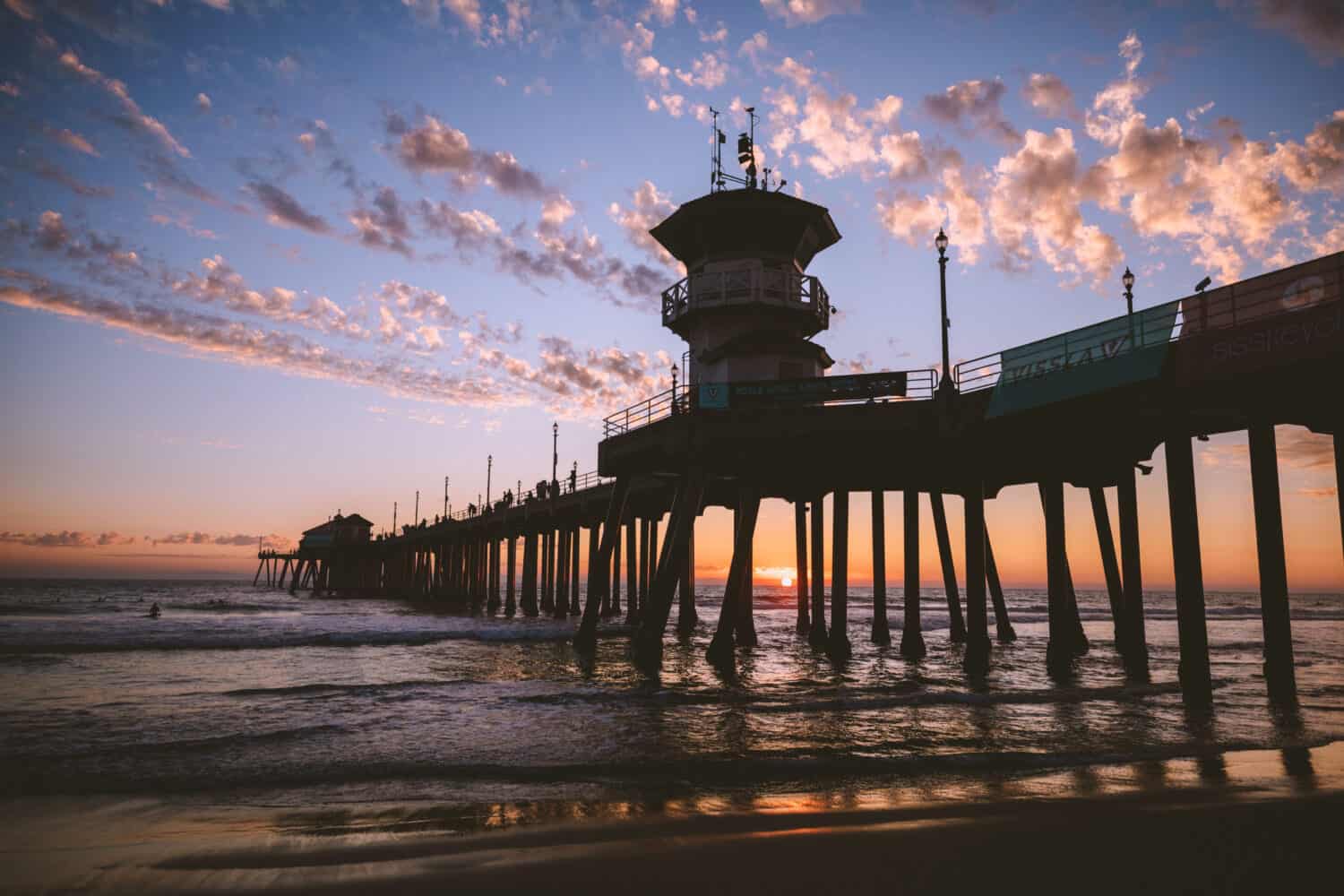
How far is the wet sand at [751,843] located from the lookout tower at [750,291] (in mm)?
18704

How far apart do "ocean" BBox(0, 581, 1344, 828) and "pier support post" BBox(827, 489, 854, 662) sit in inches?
36.5

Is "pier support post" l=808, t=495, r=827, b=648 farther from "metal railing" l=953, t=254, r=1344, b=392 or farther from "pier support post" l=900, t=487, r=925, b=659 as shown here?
"metal railing" l=953, t=254, r=1344, b=392

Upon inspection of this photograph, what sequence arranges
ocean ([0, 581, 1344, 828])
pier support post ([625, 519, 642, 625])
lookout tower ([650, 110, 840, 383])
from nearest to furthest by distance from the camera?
ocean ([0, 581, 1344, 828]) < lookout tower ([650, 110, 840, 383]) < pier support post ([625, 519, 642, 625])

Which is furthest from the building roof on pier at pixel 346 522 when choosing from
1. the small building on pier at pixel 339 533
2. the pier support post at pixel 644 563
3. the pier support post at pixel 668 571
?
the pier support post at pixel 668 571

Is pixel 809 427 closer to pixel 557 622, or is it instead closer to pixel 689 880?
pixel 689 880

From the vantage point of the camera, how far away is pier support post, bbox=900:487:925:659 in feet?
76.4

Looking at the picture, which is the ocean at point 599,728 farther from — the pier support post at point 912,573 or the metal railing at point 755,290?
the metal railing at point 755,290

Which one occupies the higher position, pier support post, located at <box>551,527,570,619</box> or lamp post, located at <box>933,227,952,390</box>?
lamp post, located at <box>933,227,952,390</box>

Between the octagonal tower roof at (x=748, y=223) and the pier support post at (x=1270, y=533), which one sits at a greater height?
the octagonal tower roof at (x=748, y=223)

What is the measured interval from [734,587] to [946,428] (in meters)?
6.90

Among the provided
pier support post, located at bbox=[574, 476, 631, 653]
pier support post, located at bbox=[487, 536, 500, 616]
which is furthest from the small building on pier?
pier support post, located at bbox=[574, 476, 631, 653]

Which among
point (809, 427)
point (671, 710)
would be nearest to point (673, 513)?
point (809, 427)

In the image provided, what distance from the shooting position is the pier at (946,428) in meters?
12.8

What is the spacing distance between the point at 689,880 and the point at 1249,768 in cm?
764
